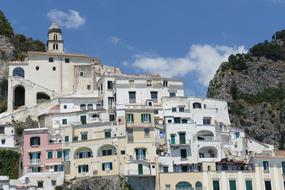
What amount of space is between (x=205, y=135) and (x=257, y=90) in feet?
142

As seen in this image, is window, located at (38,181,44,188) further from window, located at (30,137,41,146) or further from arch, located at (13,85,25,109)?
arch, located at (13,85,25,109)

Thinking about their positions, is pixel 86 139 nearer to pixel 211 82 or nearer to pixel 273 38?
pixel 211 82

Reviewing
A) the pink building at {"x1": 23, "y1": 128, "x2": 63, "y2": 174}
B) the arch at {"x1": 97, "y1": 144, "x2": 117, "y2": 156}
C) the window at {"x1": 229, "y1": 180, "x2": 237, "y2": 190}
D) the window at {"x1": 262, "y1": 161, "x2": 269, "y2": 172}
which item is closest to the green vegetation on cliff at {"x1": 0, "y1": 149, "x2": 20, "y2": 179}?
the pink building at {"x1": 23, "y1": 128, "x2": 63, "y2": 174}

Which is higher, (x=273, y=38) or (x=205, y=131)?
(x=273, y=38)

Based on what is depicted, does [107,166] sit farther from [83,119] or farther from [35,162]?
[83,119]

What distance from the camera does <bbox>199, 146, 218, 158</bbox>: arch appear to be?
233 feet

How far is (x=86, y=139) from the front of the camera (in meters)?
69.9

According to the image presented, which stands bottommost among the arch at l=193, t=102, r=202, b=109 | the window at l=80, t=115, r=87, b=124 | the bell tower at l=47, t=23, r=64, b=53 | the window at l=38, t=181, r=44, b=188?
the window at l=38, t=181, r=44, b=188

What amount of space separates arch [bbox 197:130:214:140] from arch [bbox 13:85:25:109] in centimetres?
2794

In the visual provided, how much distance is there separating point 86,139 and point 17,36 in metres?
48.5

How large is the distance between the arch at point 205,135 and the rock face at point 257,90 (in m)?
28.7

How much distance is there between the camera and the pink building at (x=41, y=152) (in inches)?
2712

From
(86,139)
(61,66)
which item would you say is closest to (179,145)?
(86,139)

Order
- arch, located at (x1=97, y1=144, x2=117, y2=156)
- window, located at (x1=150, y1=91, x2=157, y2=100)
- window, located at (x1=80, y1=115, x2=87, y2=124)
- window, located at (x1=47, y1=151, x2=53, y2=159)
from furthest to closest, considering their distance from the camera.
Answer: window, located at (x1=150, y1=91, x2=157, y2=100)
window, located at (x1=80, y1=115, x2=87, y2=124)
window, located at (x1=47, y1=151, x2=53, y2=159)
arch, located at (x1=97, y1=144, x2=117, y2=156)
